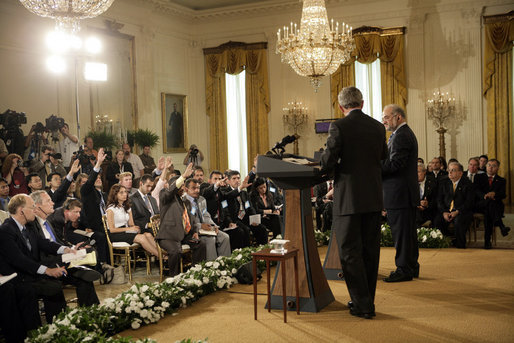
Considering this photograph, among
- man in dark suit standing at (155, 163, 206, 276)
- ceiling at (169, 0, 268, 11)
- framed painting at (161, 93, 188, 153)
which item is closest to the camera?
man in dark suit standing at (155, 163, 206, 276)

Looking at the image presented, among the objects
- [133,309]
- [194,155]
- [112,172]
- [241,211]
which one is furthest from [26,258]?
[194,155]

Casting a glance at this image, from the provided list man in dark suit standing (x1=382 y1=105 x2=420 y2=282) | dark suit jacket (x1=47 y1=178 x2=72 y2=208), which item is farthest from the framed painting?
man in dark suit standing (x1=382 y1=105 x2=420 y2=282)

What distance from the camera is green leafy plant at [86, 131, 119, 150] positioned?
1205 centimetres

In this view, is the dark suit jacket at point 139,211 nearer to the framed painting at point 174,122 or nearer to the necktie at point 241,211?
the necktie at point 241,211

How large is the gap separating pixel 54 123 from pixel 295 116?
21.2ft

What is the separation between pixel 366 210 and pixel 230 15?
40.8ft

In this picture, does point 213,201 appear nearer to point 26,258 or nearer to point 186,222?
point 186,222

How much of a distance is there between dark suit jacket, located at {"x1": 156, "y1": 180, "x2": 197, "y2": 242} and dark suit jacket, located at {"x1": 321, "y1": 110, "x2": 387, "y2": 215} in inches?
103

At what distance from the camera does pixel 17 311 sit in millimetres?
4184

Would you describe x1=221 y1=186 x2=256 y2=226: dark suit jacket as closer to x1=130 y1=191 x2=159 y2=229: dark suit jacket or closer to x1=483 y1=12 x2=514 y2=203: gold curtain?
x1=130 y1=191 x2=159 y2=229: dark suit jacket

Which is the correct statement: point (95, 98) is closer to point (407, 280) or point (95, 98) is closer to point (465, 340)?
point (407, 280)

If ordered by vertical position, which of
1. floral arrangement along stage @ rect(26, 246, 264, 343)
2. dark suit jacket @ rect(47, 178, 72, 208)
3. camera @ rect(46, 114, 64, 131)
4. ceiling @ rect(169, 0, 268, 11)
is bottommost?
floral arrangement along stage @ rect(26, 246, 264, 343)

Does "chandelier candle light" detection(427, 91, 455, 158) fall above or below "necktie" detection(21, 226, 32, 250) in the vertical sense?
above

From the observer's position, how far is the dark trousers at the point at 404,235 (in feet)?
18.5
